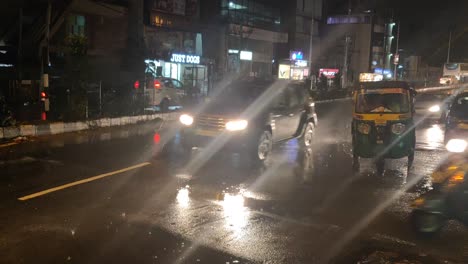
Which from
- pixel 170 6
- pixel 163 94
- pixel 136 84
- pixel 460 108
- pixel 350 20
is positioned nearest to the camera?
pixel 460 108

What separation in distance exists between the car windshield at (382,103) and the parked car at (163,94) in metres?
11.7

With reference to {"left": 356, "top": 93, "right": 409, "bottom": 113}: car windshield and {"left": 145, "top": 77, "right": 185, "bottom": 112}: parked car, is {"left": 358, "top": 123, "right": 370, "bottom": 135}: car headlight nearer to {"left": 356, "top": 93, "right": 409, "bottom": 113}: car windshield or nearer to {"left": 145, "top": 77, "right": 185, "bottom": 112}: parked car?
{"left": 356, "top": 93, "right": 409, "bottom": 113}: car windshield

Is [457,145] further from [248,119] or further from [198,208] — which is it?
[198,208]

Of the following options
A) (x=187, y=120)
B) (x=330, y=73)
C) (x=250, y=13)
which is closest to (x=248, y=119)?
(x=187, y=120)

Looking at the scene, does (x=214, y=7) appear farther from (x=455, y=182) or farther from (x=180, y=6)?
(x=455, y=182)

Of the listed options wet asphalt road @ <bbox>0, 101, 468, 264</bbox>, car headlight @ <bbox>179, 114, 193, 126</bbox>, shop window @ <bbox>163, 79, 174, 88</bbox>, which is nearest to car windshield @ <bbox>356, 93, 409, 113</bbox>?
wet asphalt road @ <bbox>0, 101, 468, 264</bbox>

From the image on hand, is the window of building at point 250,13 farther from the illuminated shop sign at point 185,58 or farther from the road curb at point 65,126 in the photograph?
the road curb at point 65,126

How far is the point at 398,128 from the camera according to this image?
1023 centimetres

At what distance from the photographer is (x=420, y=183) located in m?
9.53

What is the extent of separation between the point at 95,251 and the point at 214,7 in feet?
128

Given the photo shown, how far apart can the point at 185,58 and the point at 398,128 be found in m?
22.6

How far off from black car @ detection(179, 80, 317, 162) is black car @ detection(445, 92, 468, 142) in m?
3.80

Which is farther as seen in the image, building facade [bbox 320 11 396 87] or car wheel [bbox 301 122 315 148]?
building facade [bbox 320 11 396 87]

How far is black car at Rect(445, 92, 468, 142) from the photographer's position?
438 inches
